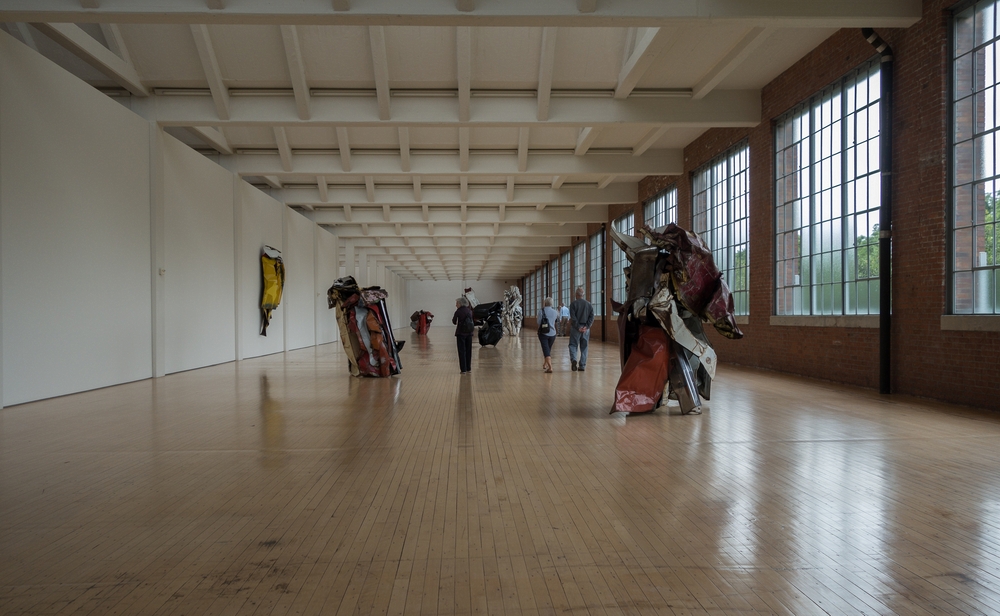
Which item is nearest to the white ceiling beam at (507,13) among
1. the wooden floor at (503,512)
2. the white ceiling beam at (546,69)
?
the white ceiling beam at (546,69)

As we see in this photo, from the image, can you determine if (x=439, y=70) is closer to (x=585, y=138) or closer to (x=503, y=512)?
(x=585, y=138)

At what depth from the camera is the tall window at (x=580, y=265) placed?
30312 mm

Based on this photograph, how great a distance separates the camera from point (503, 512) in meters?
3.98

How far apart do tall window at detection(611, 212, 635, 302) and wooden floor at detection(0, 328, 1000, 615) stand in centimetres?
1584

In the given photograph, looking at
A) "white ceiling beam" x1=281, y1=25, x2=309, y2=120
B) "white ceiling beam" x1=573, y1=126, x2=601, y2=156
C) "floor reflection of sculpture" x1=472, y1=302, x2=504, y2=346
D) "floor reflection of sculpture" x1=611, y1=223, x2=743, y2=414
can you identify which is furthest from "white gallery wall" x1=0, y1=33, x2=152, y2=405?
"floor reflection of sculpture" x1=472, y1=302, x2=504, y2=346

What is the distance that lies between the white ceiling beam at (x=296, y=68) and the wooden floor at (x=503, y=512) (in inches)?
252

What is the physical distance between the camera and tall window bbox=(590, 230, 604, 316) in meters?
26.9

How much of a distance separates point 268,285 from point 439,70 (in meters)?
9.55

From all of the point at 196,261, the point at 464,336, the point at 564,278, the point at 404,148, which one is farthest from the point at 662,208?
the point at 564,278

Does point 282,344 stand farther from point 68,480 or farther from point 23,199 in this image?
point 68,480

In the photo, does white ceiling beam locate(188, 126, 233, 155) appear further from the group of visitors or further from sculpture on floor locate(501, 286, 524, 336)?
sculpture on floor locate(501, 286, 524, 336)

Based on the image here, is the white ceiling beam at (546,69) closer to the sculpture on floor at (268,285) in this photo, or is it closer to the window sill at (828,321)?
the window sill at (828,321)

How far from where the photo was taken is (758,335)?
13.6m

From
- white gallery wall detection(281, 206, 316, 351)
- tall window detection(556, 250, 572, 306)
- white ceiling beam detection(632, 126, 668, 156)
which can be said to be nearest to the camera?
white ceiling beam detection(632, 126, 668, 156)
